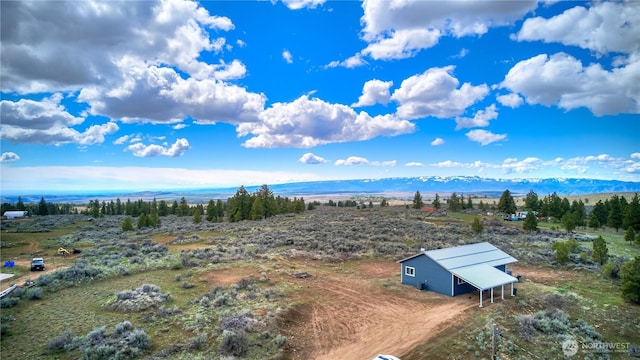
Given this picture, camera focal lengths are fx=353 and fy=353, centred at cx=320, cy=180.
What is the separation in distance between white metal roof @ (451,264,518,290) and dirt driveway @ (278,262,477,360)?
153 centimetres

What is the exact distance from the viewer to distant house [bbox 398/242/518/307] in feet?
85.8

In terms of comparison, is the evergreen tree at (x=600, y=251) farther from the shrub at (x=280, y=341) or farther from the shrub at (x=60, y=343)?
the shrub at (x=60, y=343)

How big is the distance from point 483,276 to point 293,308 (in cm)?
1438

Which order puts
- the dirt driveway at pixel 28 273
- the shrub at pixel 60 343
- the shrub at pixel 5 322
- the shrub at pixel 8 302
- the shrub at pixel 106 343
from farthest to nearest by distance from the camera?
the dirt driveway at pixel 28 273
the shrub at pixel 8 302
the shrub at pixel 5 322
the shrub at pixel 60 343
the shrub at pixel 106 343

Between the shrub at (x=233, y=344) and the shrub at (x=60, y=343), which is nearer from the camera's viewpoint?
the shrub at (x=60, y=343)

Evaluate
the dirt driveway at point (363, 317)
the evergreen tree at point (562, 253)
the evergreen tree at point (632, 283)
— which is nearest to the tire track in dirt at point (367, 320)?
the dirt driveway at point (363, 317)

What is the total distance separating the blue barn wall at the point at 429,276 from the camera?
88.9 ft

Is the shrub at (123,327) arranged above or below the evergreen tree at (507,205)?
below

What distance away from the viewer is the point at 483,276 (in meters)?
26.4

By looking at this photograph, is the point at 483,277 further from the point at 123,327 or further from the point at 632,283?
the point at 123,327

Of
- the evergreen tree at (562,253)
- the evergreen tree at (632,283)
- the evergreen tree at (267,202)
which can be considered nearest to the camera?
the evergreen tree at (632,283)

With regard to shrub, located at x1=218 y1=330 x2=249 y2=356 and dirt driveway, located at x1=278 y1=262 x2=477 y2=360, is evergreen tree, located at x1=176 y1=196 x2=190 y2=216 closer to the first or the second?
dirt driveway, located at x1=278 y1=262 x2=477 y2=360

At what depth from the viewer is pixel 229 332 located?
59.7ft

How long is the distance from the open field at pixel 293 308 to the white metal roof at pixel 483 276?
139 centimetres
